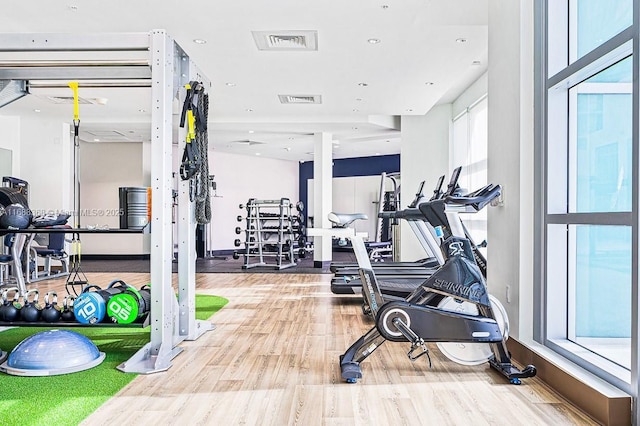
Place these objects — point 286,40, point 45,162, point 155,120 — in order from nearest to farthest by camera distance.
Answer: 1. point 155,120
2. point 286,40
3. point 45,162

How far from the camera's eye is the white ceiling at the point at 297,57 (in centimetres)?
436

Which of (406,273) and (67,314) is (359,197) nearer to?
(406,273)

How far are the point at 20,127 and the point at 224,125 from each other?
11.2 ft

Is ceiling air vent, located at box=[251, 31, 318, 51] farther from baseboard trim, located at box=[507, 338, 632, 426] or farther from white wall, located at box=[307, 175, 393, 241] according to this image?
white wall, located at box=[307, 175, 393, 241]

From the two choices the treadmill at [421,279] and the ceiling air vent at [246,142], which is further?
the ceiling air vent at [246,142]

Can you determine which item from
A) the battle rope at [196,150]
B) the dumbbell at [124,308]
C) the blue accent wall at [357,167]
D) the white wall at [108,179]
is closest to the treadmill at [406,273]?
the battle rope at [196,150]

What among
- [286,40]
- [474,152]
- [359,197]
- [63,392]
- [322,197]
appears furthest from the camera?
[359,197]

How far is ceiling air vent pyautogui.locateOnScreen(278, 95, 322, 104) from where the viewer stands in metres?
7.47

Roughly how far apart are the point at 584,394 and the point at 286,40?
4095 mm

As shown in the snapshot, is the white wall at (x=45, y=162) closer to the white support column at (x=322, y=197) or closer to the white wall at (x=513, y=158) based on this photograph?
the white support column at (x=322, y=197)

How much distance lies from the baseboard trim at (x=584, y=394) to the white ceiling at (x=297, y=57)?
2774 mm

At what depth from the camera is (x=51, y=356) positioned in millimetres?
2867

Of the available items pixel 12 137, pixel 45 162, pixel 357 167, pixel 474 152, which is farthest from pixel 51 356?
pixel 357 167

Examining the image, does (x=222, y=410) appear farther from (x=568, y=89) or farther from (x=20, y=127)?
(x=20, y=127)
